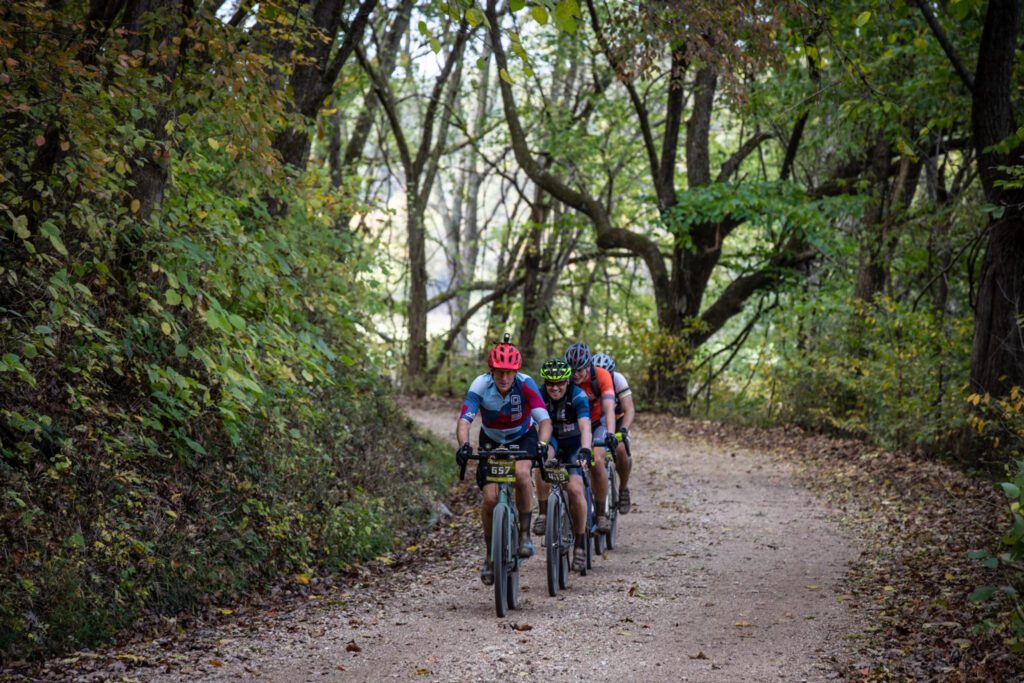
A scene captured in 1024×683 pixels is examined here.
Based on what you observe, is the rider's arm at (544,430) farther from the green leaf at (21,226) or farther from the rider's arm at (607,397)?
the green leaf at (21,226)

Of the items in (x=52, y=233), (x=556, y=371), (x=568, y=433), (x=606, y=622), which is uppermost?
(x=52, y=233)

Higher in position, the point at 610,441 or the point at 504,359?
the point at 504,359

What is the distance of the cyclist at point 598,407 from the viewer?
10.4 meters

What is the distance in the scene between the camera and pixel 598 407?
1095 centimetres

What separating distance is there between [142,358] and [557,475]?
3.97 meters

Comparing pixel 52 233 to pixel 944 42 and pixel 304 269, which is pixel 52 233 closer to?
→ pixel 304 269

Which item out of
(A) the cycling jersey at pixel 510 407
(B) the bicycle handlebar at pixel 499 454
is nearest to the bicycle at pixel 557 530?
(A) the cycling jersey at pixel 510 407

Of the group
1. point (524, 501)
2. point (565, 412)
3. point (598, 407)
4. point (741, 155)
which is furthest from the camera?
point (741, 155)

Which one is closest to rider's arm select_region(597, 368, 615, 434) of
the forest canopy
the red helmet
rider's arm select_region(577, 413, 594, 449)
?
rider's arm select_region(577, 413, 594, 449)

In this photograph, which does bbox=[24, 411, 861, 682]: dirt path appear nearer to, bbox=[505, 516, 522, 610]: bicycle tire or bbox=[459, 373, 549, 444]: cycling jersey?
bbox=[505, 516, 522, 610]: bicycle tire

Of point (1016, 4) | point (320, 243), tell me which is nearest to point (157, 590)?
point (320, 243)

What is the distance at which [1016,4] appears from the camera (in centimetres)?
1155

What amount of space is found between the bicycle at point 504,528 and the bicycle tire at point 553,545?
468 millimetres

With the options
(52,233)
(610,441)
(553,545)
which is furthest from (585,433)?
(52,233)
